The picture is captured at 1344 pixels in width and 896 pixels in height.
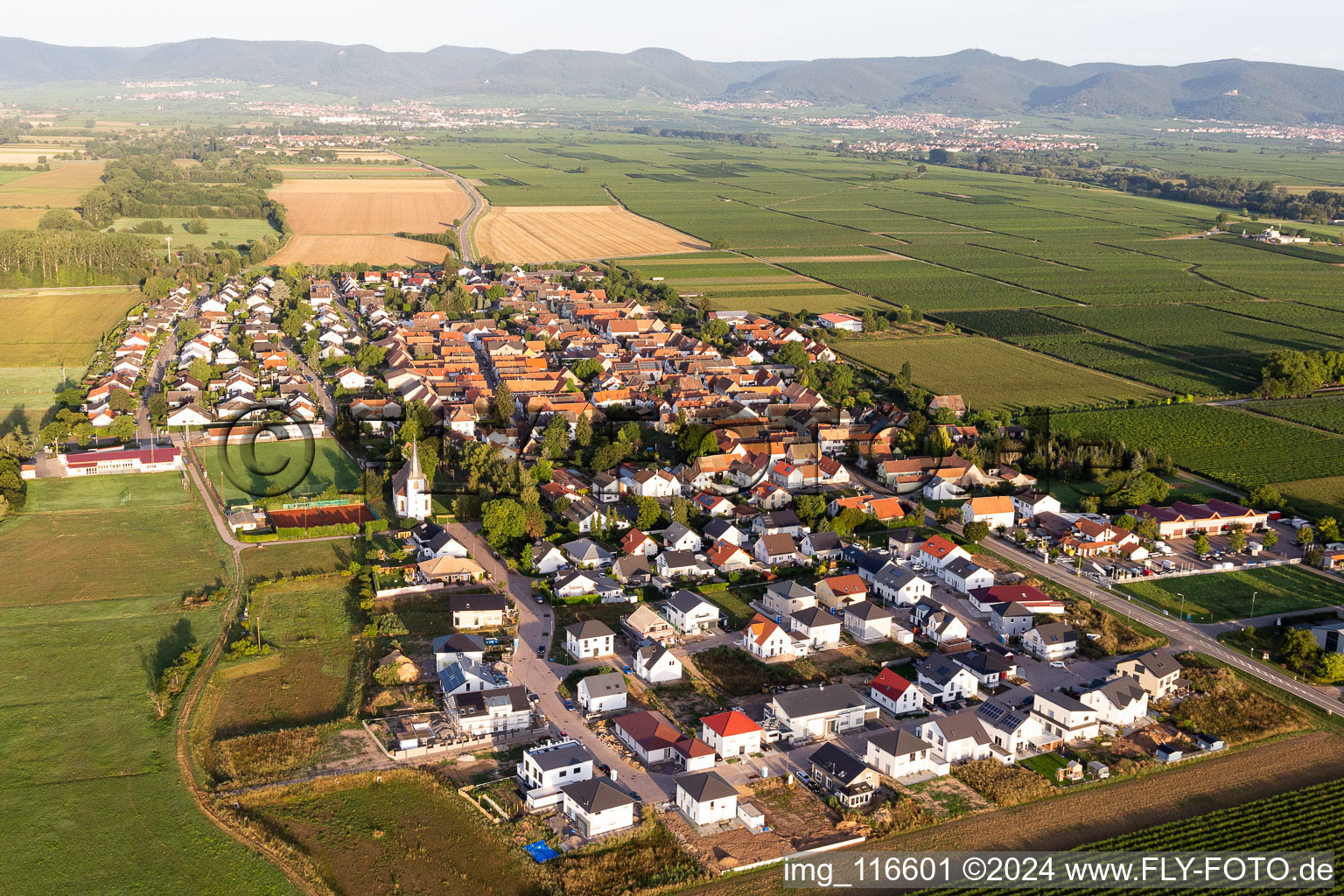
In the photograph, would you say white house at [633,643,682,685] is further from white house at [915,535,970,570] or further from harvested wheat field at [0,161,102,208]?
harvested wheat field at [0,161,102,208]

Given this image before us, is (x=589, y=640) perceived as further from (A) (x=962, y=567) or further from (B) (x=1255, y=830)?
(B) (x=1255, y=830)

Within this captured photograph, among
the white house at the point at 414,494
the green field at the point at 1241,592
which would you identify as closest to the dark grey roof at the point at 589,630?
the white house at the point at 414,494

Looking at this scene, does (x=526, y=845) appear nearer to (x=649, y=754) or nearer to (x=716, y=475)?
(x=649, y=754)

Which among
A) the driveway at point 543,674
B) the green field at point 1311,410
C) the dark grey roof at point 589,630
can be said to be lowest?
the driveway at point 543,674

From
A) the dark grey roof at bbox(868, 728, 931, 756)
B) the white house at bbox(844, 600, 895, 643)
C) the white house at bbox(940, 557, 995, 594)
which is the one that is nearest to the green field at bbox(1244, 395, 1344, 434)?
the white house at bbox(940, 557, 995, 594)

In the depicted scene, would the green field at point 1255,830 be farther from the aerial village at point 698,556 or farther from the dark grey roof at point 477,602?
the dark grey roof at point 477,602

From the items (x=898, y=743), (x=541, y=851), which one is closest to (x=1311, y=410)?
(x=898, y=743)

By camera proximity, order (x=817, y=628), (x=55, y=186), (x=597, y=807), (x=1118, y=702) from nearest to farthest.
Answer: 1. (x=597, y=807)
2. (x=1118, y=702)
3. (x=817, y=628)
4. (x=55, y=186)
